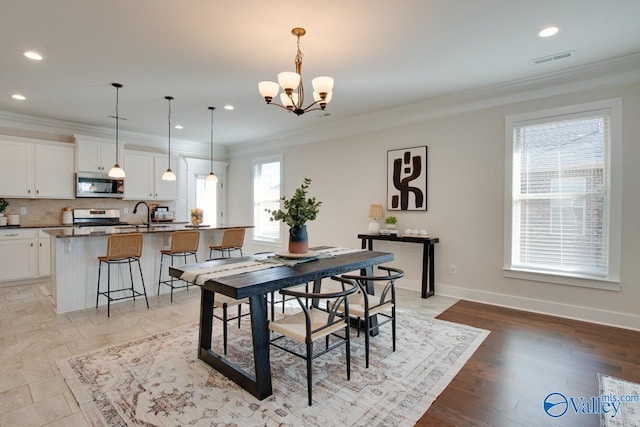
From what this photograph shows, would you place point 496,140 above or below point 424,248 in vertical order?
above

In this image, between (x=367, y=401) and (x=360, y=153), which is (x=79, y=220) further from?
(x=367, y=401)

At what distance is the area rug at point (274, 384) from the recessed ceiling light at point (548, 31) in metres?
2.74

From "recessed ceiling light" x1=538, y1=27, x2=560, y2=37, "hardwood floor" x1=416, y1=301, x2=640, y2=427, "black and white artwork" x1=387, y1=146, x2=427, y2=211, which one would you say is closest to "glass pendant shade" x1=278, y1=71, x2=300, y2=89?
"recessed ceiling light" x1=538, y1=27, x2=560, y2=37

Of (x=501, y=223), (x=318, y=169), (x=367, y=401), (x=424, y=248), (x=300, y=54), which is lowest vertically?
(x=367, y=401)

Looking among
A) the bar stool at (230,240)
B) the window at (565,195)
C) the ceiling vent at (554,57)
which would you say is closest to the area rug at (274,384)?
the window at (565,195)

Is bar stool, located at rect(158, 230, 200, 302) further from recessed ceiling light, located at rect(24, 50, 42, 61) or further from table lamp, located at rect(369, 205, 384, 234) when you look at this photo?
table lamp, located at rect(369, 205, 384, 234)

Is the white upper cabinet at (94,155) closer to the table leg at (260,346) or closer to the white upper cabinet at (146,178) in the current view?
the white upper cabinet at (146,178)

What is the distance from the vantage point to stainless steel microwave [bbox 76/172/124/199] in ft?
19.0

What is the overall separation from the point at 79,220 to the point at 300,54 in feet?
17.2

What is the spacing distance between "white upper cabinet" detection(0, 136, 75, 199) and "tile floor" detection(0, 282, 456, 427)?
59.3 inches

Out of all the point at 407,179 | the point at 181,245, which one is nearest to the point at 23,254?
the point at 181,245

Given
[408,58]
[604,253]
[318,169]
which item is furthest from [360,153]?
[604,253]

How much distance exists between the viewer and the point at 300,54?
3.18m

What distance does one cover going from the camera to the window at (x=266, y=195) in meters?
6.99
